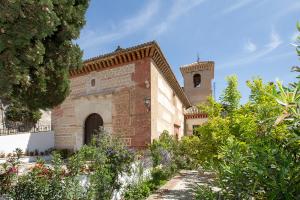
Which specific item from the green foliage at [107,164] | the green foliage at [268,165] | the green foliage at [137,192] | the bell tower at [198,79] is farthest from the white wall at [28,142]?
the bell tower at [198,79]

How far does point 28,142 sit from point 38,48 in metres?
10.1

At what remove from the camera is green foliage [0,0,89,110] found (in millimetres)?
5176

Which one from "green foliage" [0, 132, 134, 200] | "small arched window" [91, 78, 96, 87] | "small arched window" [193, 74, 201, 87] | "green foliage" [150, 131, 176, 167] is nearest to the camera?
"green foliage" [0, 132, 134, 200]

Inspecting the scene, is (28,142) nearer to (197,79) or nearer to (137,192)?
(137,192)

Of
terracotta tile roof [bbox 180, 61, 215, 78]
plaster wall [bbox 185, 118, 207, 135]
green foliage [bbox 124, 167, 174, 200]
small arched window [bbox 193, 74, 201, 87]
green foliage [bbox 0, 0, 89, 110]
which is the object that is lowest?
green foliage [bbox 124, 167, 174, 200]

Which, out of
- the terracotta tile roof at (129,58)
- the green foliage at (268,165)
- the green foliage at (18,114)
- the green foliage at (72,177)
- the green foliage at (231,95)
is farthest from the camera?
the green foliage at (18,114)

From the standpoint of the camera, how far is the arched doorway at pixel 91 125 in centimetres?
1366

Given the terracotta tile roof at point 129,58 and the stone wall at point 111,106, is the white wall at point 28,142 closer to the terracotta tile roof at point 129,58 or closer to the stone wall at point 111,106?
the stone wall at point 111,106

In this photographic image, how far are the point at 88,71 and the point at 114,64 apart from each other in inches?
70.9

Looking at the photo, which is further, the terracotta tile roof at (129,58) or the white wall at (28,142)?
the white wall at (28,142)

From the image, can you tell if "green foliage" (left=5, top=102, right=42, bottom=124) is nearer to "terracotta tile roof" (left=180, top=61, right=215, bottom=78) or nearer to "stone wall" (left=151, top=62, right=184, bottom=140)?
"stone wall" (left=151, top=62, right=184, bottom=140)

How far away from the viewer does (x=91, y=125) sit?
45.6 ft

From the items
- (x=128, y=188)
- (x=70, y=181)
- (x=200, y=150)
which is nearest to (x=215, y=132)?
(x=200, y=150)

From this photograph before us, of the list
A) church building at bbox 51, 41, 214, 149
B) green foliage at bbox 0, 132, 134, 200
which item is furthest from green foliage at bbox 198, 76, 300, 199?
church building at bbox 51, 41, 214, 149
